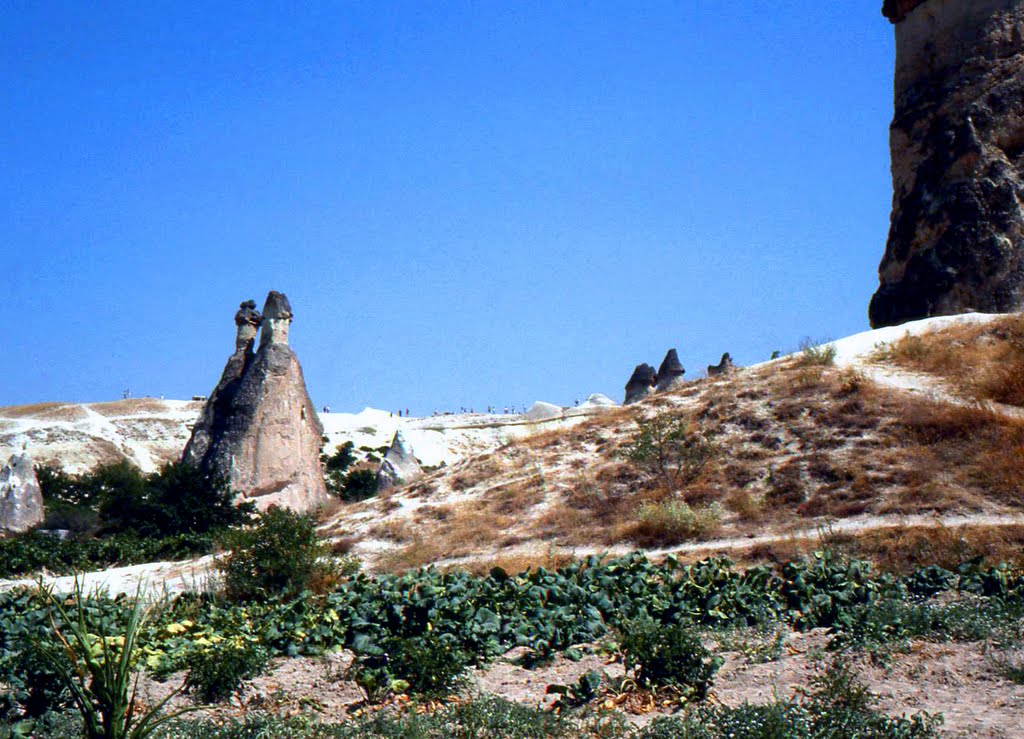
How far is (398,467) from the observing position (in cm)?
2317

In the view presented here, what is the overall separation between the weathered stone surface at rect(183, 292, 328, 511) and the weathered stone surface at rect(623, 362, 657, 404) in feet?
35.9

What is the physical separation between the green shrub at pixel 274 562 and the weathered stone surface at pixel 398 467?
38.9 feet

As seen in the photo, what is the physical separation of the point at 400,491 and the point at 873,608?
38.0 feet

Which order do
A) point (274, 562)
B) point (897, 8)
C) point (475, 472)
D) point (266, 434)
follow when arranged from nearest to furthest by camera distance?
point (274, 562) < point (475, 472) < point (266, 434) < point (897, 8)

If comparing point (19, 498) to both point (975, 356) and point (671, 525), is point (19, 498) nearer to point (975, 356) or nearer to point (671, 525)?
point (671, 525)

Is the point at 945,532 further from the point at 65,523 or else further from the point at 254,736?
the point at 65,523

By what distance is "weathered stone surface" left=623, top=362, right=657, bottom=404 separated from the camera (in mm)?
29203

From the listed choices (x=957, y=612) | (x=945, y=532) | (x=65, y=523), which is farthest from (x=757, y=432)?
(x=65, y=523)

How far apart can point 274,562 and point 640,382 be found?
67.7 ft

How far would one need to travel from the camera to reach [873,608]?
639 centimetres

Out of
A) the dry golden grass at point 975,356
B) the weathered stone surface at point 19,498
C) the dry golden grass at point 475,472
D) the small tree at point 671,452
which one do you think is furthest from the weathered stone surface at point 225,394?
the dry golden grass at point 975,356

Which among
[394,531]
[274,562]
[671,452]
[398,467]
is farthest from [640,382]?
[274,562]

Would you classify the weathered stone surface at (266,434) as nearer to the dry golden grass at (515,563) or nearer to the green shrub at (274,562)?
the dry golden grass at (515,563)

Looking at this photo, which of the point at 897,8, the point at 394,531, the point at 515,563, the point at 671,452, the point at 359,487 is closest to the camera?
the point at 515,563
